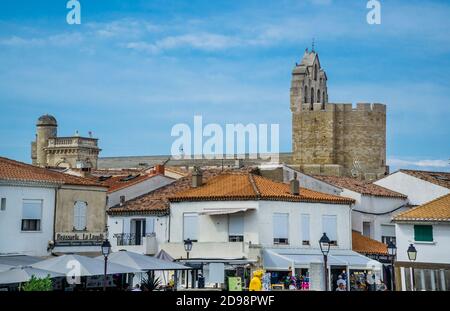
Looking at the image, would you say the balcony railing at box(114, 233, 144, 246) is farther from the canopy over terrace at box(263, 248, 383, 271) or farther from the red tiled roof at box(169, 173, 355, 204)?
the canopy over terrace at box(263, 248, 383, 271)

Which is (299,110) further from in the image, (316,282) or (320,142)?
(316,282)

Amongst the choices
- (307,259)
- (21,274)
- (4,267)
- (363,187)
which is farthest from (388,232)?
(21,274)

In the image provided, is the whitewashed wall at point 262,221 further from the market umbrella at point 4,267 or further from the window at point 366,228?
the market umbrella at point 4,267

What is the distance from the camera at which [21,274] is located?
2092cm

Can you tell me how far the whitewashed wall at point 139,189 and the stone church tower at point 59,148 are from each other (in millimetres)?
32477

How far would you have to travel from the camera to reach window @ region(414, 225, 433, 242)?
28969 mm

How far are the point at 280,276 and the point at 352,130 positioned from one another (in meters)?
57.0

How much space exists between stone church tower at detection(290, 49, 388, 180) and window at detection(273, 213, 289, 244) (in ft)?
162

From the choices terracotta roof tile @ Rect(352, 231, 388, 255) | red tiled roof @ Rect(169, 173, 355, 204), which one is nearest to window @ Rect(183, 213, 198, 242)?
red tiled roof @ Rect(169, 173, 355, 204)

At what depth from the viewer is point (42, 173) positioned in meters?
31.4

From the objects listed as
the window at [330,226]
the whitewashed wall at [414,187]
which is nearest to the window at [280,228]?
the window at [330,226]

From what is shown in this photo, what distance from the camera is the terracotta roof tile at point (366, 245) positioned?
36.8 metres

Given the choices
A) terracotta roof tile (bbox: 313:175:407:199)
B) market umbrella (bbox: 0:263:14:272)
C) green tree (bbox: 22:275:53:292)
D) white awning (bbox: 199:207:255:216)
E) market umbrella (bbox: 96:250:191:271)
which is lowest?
green tree (bbox: 22:275:53:292)

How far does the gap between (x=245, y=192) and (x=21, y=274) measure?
1407 centimetres
